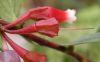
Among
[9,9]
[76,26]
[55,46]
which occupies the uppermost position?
[9,9]

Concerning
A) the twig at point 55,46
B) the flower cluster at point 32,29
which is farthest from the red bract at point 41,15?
the twig at point 55,46

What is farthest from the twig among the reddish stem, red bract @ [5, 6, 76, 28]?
red bract @ [5, 6, 76, 28]

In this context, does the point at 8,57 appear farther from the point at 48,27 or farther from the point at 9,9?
the point at 9,9

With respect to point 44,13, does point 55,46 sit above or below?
below

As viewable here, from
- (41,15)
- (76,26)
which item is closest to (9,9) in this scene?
(41,15)

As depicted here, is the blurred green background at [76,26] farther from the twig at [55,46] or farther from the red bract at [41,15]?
the red bract at [41,15]

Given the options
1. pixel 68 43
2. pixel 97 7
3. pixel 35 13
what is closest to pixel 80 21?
pixel 97 7

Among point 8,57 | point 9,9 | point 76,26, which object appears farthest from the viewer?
point 76,26
